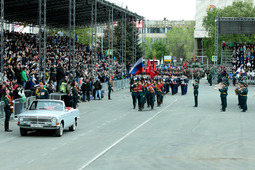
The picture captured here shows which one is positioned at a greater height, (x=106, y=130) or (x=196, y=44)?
(x=196, y=44)

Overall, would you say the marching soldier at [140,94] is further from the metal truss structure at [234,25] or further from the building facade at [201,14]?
the building facade at [201,14]

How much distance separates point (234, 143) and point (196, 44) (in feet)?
359

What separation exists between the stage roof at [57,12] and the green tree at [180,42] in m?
66.4

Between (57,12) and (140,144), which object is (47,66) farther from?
(140,144)

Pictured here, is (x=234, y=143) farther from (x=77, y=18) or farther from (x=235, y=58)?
(x=235, y=58)

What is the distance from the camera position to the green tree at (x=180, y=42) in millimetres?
127938

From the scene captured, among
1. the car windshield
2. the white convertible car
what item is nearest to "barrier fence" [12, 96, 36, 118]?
the car windshield

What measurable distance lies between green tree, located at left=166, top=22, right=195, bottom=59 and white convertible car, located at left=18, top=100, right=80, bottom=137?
110611mm

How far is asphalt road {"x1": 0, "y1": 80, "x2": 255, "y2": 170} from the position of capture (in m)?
12.4

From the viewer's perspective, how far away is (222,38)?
84.9m

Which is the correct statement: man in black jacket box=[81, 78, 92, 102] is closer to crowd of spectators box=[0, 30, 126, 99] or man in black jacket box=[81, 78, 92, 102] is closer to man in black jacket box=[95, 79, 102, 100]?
crowd of spectators box=[0, 30, 126, 99]

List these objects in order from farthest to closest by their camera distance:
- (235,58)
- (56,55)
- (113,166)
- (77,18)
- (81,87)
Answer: (235,58), (77,18), (56,55), (81,87), (113,166)

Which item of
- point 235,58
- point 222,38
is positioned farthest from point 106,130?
point 222,38

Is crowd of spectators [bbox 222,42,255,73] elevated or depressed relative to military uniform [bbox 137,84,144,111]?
elevated
